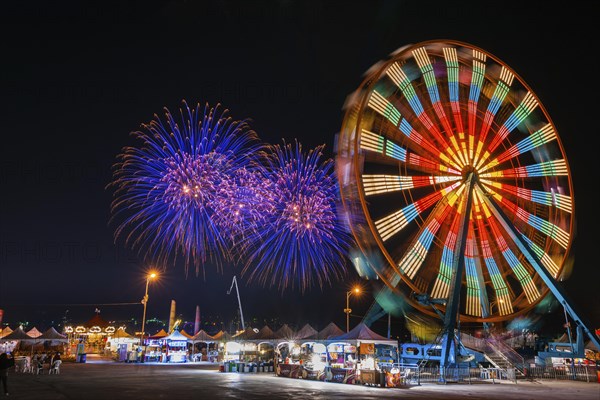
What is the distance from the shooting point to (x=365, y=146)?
978 inches

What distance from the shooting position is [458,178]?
2731 cm

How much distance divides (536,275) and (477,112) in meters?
10.4

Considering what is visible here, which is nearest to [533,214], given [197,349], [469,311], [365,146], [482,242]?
[482,242]

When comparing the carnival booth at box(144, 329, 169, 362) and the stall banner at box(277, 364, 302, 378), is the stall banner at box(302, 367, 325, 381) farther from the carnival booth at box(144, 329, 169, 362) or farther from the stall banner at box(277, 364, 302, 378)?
the carnival booth at box(144, 329, 169, 362)

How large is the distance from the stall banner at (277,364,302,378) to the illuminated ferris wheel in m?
6.52

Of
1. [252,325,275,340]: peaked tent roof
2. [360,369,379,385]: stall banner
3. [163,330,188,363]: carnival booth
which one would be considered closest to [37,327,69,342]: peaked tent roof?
[163,330,188,363]: carnival booth

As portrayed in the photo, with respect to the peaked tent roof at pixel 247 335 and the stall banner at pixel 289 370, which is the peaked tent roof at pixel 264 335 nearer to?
the peaked tent roof at pixel 247 335

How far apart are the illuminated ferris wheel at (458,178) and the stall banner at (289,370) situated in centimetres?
652

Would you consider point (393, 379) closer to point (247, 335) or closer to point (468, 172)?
point (468, 172)

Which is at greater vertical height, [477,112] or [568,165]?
[477,112]

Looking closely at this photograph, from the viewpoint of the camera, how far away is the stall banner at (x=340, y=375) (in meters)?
21.8

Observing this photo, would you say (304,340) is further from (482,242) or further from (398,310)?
(482,242)

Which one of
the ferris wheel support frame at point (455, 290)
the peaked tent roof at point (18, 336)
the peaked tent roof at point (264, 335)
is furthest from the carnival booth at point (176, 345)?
the ferris wheel support frame at point (455, 290)

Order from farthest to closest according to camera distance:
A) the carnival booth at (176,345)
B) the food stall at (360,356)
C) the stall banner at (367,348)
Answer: the carnival booth at (176,345), the stall banner at (367,348), the food stall at (360,356)
